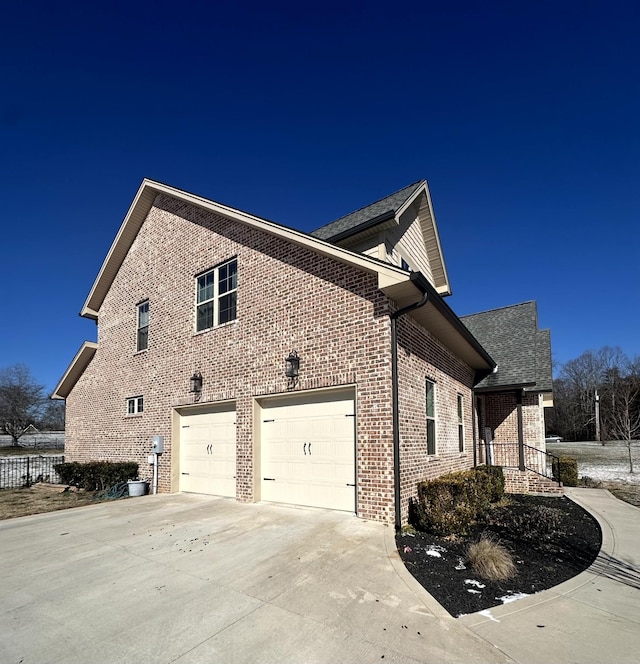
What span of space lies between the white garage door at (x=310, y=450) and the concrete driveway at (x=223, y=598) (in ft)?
2.26

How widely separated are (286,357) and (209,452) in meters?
→ 3.96

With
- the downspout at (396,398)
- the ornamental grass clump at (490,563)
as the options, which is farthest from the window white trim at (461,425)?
the ornamental grass clump at (490,563)

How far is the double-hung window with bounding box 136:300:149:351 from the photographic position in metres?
13.8

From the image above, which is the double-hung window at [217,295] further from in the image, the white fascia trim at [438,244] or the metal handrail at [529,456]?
the metal handrail at [529,456]

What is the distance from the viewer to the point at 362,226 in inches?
386

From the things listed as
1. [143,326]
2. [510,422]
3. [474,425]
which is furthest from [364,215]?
[510,422]

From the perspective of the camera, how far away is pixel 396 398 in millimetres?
7234

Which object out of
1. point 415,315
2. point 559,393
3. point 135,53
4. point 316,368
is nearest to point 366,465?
point 316,368

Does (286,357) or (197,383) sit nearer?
(286,357)

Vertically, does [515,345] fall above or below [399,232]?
below

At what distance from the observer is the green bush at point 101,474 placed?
1243 cm

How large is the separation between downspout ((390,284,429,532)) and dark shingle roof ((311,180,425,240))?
3221 millimetres

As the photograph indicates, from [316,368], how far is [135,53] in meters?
9.71

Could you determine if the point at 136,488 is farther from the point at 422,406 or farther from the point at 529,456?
the point at 529,456
